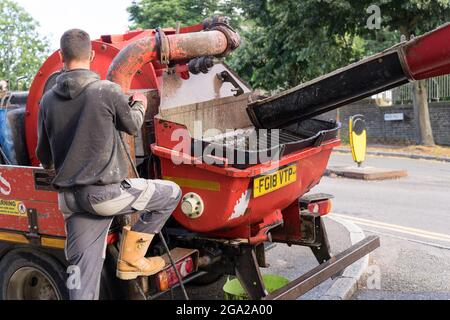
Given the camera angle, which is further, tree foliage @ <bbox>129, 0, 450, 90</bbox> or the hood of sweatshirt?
tree foliage @ <bbox>129, 0, 450, 90</bbox>

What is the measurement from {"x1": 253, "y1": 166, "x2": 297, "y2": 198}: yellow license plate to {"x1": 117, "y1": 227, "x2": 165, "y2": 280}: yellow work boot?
84 cm

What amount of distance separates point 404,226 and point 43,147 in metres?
5.19

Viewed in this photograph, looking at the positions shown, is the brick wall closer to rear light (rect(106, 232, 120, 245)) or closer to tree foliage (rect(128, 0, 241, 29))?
tree foliage (rect(128, 0, 241, 29))

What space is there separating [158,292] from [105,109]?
135 cm

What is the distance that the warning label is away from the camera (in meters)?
3.83

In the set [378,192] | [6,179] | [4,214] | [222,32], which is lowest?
[378,192]

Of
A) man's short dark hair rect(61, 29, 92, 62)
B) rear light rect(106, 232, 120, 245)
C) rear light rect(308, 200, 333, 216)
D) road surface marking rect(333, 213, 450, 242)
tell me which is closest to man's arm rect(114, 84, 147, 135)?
man's short dark hair rect(61, 29, 92, 62)

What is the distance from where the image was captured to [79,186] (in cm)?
304

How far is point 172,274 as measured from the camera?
3598 mm

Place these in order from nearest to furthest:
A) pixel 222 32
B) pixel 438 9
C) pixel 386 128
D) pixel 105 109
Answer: pixel 105 109, pixel 222 32, pixel 438 9, pixel 386 128

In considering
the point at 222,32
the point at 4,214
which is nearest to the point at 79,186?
the point at 4,214

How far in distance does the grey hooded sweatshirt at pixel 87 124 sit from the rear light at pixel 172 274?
81cm
